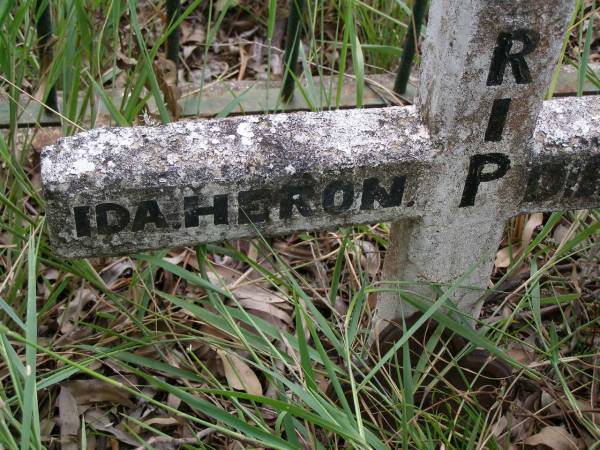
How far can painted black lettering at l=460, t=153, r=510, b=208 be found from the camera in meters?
1.13

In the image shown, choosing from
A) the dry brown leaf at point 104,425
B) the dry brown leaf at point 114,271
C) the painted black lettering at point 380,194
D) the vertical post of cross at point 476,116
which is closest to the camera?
the vertical post of cross at point 476,116

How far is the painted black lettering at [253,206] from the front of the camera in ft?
3.50

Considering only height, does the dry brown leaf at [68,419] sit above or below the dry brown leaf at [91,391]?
below

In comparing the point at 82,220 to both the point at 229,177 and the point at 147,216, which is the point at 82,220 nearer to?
the point at 147,216

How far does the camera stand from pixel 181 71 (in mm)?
2295

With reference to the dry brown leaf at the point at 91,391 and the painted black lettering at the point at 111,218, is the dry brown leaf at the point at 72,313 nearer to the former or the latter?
the dry brown leaf at the point at 91,391

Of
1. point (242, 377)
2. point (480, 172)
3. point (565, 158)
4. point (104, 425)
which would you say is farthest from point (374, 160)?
point (104, 425)

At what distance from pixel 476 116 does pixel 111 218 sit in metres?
0.52

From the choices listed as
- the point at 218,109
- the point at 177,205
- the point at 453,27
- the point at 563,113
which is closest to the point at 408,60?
the point at 218,109

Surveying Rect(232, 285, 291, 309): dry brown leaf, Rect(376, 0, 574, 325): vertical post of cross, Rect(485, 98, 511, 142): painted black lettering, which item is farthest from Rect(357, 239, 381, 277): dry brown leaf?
Rect(485, 98, 511, 142): painted black lettering

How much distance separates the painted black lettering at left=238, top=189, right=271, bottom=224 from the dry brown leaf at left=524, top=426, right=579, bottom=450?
0.66 m

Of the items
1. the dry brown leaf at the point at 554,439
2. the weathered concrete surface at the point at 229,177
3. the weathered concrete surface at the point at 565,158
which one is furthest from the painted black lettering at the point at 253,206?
the dry brown leaf at the point at 554,439

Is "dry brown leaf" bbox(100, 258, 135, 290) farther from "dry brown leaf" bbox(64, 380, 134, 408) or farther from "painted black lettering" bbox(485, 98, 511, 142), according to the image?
"painted black lettering" bbox(485, 98, 511, 142)

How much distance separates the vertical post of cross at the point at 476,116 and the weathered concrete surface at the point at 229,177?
0.05 metres
